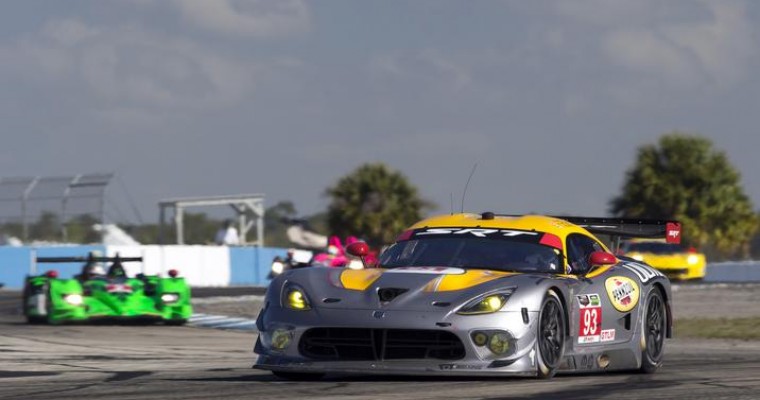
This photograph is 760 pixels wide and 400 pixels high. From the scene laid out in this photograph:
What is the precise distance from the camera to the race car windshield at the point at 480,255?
9.86 m

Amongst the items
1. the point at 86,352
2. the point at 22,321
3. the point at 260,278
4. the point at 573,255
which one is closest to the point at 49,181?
the point at 260,278

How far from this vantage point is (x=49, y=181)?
3700cm

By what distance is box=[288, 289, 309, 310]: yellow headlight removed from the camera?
354 inches

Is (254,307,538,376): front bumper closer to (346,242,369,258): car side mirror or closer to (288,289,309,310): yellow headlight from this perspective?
(288,289,309,310): yellow headlight

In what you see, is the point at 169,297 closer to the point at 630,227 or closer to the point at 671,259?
the point at 630,227

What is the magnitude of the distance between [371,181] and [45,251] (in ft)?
59.1

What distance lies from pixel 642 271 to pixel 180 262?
100ft

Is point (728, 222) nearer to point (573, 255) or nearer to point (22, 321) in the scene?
point (22, 321)

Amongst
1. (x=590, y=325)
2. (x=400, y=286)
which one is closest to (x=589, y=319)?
(x=590, y=325)

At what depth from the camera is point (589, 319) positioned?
9.75m

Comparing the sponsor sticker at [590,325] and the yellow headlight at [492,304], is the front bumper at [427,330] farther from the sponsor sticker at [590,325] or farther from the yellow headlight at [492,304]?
the sponsor sticker at [590,325]

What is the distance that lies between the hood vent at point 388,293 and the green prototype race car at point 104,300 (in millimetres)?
10868

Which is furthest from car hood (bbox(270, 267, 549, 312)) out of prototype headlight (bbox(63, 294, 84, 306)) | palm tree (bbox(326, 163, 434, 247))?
palm tree (bbox(326, 163, 434, 247))

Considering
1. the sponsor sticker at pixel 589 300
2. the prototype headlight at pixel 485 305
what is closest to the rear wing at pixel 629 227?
the sponsor sticker at pixel 589 300
